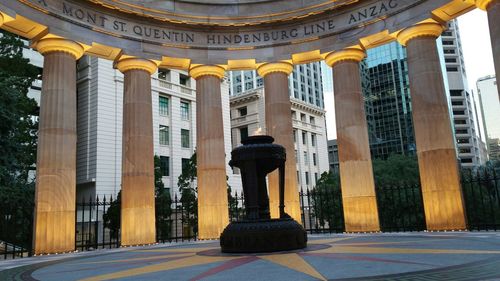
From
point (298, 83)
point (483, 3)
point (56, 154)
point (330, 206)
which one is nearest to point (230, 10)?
point (56, 154)

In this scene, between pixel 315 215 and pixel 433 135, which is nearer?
pixel 433 135

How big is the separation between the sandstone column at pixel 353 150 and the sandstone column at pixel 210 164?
692 cm

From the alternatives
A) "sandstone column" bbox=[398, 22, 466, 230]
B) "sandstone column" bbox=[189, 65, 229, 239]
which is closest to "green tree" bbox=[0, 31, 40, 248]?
"sandstone column" bbox=[189, 65, 229, 239]

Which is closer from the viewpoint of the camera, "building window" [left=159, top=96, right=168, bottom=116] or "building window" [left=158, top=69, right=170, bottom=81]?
"building window" [left=159, top=96, right=168, bottom=116]

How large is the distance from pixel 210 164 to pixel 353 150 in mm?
8187

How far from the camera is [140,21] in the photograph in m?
25.0

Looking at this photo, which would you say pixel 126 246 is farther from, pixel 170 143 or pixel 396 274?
pixel 170 143

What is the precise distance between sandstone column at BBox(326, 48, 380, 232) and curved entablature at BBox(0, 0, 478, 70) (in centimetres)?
144

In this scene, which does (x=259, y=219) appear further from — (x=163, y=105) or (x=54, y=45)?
(x=163, y=105)

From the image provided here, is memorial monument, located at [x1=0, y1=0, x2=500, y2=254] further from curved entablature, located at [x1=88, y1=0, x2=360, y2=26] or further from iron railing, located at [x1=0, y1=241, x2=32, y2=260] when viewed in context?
iron railing, located at [x1=0, y1=241, x2=32, y2=260]

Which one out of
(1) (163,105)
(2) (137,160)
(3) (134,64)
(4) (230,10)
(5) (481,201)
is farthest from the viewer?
(1) (163,105)

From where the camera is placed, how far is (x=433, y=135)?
21375 mm

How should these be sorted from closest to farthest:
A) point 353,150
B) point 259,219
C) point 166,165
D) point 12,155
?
1. point 259,219
2. point 353,150
3. point 12,155
4. point 166,165

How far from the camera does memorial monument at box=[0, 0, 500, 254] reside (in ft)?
68.4
